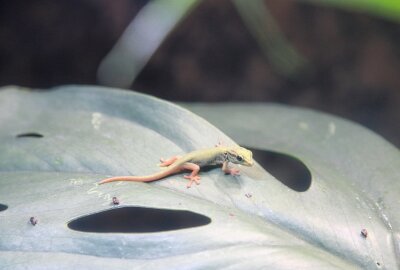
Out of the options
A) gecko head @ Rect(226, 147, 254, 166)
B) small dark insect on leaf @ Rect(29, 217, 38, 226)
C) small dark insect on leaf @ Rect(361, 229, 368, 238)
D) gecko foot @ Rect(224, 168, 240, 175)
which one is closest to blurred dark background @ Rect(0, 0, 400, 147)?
gecko head @ Rect(226, 147, 254, 166)

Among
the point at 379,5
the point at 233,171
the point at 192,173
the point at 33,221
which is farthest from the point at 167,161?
the point at 379,5

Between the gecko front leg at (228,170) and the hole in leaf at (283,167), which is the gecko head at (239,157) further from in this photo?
the hole in leaf at (283,167)

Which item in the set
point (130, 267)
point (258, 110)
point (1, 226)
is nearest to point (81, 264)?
point (130, 267)

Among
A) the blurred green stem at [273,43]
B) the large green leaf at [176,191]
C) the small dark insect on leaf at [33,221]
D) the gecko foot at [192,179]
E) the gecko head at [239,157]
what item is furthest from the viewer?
the blurred green stem at [273,43]

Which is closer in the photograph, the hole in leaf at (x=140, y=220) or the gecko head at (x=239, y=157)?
the gecko head at (x=239, y=157)

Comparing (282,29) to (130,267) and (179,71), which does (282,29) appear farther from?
(130,267)

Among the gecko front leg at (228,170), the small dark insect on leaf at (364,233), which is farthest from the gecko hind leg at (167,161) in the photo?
the small dark insect on leaf at (364,233)

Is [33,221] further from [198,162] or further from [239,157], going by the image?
A: [239,157]
